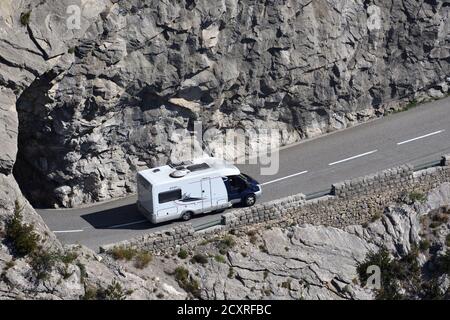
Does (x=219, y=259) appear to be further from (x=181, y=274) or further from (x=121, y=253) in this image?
(x=121, y=253)

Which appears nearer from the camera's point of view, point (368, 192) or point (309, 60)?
point (368, 192)

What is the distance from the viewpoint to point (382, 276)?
3406 centimetres

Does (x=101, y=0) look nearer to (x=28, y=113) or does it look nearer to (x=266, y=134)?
(x=28, y=113)

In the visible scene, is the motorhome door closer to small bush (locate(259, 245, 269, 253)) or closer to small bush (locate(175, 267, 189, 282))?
small bush (locate(259, 245, 269, 253))

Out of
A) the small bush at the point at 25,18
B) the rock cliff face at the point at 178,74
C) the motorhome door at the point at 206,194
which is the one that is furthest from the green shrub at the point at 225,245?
the small bush at the point at 25,18

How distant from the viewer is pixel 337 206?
3488cm

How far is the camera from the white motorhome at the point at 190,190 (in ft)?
110

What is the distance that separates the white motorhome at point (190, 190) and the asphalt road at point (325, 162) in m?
0.43

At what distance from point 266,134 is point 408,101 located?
570cm

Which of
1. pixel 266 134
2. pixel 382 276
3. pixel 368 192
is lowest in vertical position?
pixel 382 276

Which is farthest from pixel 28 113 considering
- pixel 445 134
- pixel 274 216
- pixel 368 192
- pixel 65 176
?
pixel 445 134

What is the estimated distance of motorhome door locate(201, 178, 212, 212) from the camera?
111 feet

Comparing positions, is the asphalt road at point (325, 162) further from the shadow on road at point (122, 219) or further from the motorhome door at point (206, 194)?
the motorhome door at point (206, 194)

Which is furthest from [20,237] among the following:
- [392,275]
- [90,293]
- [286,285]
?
[392,275]
